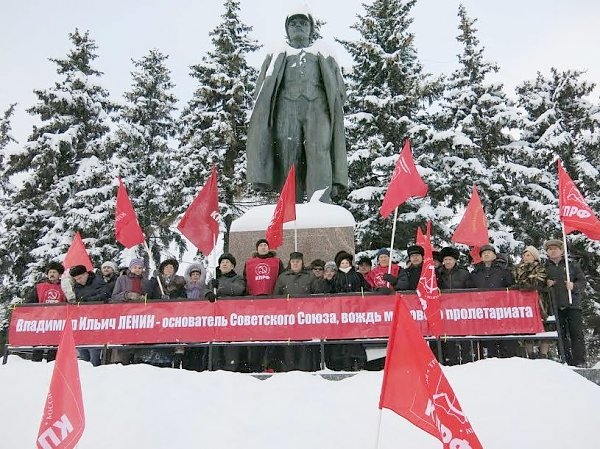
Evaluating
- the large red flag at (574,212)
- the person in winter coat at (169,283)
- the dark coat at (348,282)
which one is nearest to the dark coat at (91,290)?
the person in winter coat at (169,283)

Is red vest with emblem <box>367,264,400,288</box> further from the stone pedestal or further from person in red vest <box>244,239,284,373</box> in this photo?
person in red vest <box>244,239,284,373</box>

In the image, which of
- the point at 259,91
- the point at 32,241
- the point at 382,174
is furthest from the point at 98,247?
the point at 259,91

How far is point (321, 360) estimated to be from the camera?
629 centimetres

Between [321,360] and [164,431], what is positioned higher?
[321,360]

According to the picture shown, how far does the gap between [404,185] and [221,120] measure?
13.2 meters

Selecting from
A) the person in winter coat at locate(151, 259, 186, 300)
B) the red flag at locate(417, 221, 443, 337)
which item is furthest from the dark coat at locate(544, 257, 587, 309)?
the person in winter coat at locate(151, 259, 186, 300)

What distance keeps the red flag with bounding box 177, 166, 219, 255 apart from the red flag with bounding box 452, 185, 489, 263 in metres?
3.59

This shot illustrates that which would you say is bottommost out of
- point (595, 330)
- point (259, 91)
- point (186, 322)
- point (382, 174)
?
point (186, 322)

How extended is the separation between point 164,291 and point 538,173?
14.8 m

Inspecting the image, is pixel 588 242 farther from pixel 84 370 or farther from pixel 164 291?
pixel 84 370

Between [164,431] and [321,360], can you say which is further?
[321,360]

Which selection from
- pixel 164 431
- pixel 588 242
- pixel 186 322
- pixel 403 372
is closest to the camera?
pixel 403 372

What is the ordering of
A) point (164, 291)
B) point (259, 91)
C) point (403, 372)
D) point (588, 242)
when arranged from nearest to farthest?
point (403, 372) < point (164, 291) < point (259, 91) < point (588, 242)

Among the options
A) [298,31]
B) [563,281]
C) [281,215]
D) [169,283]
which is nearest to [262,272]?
[281,215]
